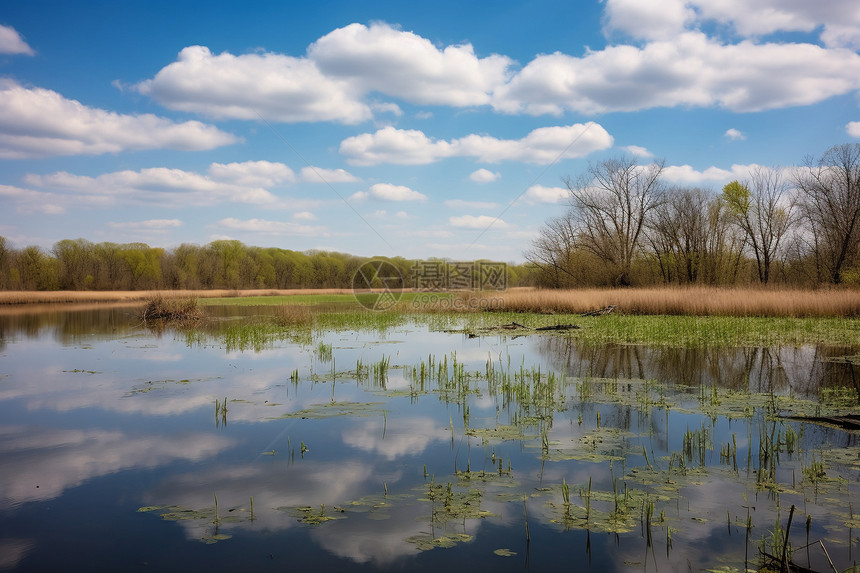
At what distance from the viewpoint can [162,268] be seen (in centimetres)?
7494

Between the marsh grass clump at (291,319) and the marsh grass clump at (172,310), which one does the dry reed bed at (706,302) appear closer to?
the marsh grass clump at (291,319)

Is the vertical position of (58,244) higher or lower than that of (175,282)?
higher

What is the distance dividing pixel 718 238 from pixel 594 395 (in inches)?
1572

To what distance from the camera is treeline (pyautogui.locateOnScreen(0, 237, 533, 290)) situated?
60219 millimetres

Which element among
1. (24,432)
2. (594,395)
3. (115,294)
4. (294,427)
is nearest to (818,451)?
(594,395)

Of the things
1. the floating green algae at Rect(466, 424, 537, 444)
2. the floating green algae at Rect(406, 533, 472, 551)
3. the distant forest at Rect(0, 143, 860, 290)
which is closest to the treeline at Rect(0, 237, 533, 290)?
the distant forest at Rect(0, 143, 860, 290)

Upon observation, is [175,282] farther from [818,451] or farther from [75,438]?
[818,451]

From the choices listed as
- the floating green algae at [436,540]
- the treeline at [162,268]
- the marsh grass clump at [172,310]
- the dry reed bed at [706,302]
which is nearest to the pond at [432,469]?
the floating green algae at [436,540]

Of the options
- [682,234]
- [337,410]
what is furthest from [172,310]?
[682,234]

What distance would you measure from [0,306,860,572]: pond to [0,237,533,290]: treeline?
4390cm

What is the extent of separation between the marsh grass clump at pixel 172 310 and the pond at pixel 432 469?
1592 cm

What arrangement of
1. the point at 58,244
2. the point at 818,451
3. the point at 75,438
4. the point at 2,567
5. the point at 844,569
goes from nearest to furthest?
the point at 844,569 < the point at 2,567 < the point at 818,451 < the point at 75,438 < the point at 58,244

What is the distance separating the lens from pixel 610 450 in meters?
5.73

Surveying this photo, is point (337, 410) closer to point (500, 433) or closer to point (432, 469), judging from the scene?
point (500, 433)
